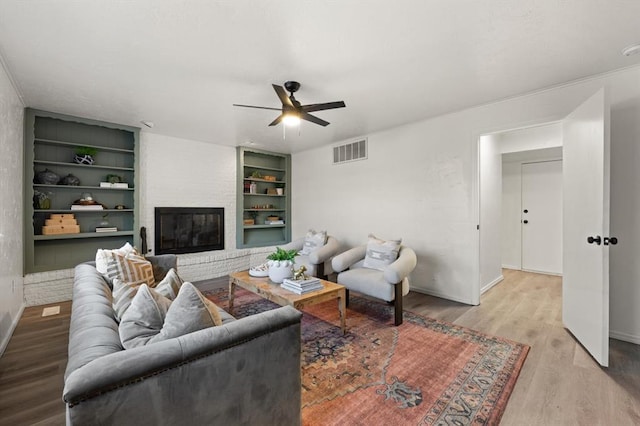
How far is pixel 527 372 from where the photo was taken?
204 centimetres

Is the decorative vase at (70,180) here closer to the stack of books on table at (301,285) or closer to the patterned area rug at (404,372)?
the stack of books on table at (301,285)

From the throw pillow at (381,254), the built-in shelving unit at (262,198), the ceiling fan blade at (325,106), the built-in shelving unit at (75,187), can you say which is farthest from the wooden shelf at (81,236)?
the throw pillow at (381,254)

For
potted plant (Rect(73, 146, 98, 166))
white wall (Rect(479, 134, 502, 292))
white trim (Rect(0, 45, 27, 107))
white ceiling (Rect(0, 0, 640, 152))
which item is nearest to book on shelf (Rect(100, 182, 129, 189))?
potted plant (Rect(73, 146, 98, 166))

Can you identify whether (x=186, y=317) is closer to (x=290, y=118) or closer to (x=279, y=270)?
(x=279, y=270)

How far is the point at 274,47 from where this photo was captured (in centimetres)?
213

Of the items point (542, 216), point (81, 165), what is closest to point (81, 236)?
point (81, 165)

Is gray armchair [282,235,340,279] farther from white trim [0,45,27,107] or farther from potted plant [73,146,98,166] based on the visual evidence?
white trim [0,45,27,107]

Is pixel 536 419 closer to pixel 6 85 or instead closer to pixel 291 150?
pixel 6 85

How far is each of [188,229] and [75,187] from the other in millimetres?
1632

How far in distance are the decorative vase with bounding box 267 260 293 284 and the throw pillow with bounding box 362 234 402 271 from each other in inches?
43.4

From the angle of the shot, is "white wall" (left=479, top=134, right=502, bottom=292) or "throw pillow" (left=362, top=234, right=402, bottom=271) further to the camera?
"white wall" (left=479, top=134, right=502, bottom=292)

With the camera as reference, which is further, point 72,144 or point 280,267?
point 72,144

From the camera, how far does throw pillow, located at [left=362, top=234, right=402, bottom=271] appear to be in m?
3.31

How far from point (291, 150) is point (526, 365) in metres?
5.00
